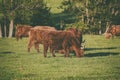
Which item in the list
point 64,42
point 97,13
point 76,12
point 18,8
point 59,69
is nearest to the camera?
point 59,69

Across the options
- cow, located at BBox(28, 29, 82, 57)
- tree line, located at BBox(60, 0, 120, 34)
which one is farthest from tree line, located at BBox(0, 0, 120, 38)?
cow, located at BBox(28, 29, 82, 57)

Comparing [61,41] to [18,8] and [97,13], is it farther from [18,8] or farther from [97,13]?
[97,13]

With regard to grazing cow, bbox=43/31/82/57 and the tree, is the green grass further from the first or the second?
the tree

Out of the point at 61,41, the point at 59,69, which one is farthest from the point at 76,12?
the point at 59,69

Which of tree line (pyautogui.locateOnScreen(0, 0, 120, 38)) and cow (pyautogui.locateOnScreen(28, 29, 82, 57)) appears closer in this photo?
cow (pyautogui.locateOnScreen(28, 29, 82, 57))

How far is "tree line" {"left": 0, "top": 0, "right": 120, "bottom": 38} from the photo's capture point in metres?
63.4

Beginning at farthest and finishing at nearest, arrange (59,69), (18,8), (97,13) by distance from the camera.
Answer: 1. (97,13)
2. (18,8)
3. (59,69)

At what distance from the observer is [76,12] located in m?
74.2

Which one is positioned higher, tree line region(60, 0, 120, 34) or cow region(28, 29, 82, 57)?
cow region(28, 29, 82, 57)

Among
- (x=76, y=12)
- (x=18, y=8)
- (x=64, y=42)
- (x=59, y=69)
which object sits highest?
(x=59, y=69)

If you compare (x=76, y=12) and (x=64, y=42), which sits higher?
(x=64, y=42)

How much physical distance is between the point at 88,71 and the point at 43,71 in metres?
2.12

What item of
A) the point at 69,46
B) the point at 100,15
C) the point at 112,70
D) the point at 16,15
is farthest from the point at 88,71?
the point at 100,15

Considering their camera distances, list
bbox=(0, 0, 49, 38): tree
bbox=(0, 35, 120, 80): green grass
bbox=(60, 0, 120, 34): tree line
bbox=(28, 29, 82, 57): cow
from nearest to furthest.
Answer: bbox=(0, 35, 120, 80): green grass → bbox=(28, 29, 82, 57): cow → bbox=(0, 0, 49, 38): tree → bbox=(60, 0, 120, 34): tree line
